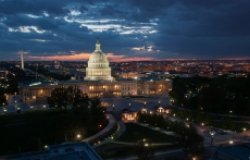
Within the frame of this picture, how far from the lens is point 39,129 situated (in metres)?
48.2

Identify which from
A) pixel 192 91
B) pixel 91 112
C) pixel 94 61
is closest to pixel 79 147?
pixel 91 112

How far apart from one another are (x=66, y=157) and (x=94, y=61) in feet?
294

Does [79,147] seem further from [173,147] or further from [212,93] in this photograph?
[212,93]

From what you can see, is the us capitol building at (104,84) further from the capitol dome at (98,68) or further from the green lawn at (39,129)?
the green lawn at (39,129)

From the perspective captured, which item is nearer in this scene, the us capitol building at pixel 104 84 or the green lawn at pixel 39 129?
the green lawn at pixel 39 129

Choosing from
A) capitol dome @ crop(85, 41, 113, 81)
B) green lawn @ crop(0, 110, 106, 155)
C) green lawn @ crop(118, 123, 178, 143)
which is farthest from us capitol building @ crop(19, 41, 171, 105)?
green lawn @ crop(118, 123, 178, 143)

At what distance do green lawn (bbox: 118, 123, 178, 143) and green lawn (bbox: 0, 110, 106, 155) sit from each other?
4102mm

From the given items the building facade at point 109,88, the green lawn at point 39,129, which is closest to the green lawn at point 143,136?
the green lawn at point 39,129

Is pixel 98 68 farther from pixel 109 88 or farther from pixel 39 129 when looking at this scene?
pixel 39 129

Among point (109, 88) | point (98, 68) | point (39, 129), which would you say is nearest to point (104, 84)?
point (109, 88)

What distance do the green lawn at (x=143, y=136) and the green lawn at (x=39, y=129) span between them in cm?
410

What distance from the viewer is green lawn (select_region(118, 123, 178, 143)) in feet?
146

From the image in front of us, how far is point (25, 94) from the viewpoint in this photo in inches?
3622

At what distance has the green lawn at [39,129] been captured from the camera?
42.8 meters
